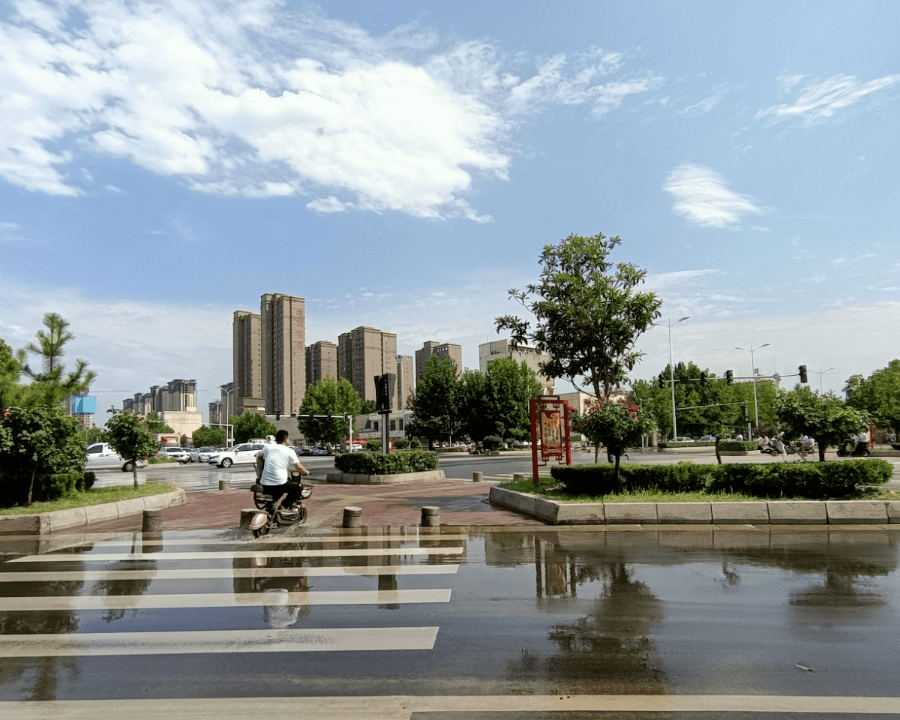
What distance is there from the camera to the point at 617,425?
478 inches

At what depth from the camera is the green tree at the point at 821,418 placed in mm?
13008

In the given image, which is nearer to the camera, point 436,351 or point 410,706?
point 410,706

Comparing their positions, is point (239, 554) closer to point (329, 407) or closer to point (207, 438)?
point (329, 407)

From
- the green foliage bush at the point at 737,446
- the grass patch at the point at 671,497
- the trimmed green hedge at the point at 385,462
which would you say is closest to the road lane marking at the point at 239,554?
the grass patch at the point at 671,497

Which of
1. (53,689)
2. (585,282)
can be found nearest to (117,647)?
(53,689)

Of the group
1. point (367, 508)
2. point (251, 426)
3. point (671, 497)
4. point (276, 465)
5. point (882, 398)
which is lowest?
point (367, 508)

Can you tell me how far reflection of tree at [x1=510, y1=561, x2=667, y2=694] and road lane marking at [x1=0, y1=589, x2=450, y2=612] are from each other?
4.89 feet

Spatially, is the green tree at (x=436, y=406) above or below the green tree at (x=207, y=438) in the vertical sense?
above

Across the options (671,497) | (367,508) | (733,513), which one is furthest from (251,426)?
(733,513)

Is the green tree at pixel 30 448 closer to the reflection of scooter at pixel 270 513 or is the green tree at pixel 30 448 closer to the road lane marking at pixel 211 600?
the reflection of scooter at pixel 270 513

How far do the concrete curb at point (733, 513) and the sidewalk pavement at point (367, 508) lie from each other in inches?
35.4

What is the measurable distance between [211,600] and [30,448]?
26.3 feet

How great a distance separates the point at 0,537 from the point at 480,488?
12.3m

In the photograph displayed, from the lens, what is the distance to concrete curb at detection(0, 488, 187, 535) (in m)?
11.2
